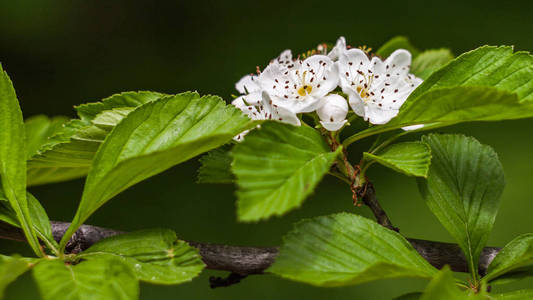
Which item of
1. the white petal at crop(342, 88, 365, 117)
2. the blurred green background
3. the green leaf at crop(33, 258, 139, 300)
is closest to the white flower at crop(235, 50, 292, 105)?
the white petal at crop(342, 88, 365, 117)

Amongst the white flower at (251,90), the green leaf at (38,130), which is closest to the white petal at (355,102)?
the white flower at (251,90)

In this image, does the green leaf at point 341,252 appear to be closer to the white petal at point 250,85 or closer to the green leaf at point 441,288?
the green leaf at point 441,288

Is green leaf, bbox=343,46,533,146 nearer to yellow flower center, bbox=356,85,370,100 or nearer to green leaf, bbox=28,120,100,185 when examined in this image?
yellow flower center, bbox=356,85,370,100

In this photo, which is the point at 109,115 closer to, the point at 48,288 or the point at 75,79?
the point at 48,288

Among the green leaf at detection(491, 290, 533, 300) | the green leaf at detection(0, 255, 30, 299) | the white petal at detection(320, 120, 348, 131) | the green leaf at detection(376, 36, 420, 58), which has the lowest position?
the green leaf at detection(491, 290, 533, 300)

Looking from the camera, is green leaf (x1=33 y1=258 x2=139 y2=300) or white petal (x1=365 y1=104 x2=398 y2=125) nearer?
green leaf (x1=33 y1=258 x2=139 y2=300)

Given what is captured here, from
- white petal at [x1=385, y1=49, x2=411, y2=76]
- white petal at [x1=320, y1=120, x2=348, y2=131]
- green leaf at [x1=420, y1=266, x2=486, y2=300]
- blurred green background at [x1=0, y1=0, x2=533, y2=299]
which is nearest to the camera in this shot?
green leaf at [x1=420, y1=266, x2=486, y2=300]

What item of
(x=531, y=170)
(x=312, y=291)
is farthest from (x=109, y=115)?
(x=531, y=170)
